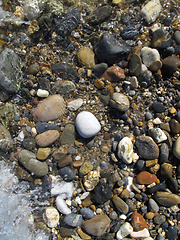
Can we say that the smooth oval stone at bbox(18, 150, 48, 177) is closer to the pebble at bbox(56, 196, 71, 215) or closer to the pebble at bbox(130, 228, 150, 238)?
the pebble at bbox(56, 196, 71, 215)

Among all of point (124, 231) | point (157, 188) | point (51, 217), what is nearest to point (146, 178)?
point (157, 188)

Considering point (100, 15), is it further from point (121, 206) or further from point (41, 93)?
point (121, 206)

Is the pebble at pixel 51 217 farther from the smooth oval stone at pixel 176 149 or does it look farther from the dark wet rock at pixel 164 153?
the smooth oval stone at pixel 176 149

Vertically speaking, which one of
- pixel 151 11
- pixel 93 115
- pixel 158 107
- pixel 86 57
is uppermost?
pixel 151 11

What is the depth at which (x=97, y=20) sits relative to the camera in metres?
2.81

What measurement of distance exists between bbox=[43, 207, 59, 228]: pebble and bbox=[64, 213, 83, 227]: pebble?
0.14 m

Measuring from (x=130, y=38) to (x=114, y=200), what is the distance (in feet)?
8.94

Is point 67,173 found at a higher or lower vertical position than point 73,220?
higher

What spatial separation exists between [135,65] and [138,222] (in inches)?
95.7

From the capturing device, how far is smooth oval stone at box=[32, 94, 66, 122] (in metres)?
2.49

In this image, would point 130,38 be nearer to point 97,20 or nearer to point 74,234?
point 97,20

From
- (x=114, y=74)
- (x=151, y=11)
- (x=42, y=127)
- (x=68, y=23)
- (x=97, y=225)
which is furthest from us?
(x=151, y=11)

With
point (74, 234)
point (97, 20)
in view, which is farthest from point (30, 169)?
point (97, 20)

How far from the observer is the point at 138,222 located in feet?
7.57
